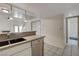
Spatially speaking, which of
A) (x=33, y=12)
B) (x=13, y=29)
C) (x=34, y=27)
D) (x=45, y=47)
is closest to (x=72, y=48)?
(x=45, y=47)

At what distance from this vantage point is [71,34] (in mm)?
2055

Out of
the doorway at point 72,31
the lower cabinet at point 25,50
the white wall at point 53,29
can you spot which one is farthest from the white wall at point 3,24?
the doorway at point 72,31

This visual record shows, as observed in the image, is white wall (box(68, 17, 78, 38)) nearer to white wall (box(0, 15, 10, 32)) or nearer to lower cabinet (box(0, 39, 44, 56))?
lower cabinet (box(0, 39, 44, 56))

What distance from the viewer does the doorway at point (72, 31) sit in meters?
1.98

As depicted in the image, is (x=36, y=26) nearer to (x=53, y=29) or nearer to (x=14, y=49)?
(x=53, y=29)

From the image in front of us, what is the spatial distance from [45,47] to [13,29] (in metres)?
0.75

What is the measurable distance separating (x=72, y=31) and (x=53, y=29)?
0.46 m

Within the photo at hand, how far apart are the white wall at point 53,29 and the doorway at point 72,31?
0.17 meters

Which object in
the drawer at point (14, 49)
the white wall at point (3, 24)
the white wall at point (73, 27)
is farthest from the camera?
the white wall at point (73, 27)

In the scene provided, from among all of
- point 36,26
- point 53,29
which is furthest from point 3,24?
point 53,29

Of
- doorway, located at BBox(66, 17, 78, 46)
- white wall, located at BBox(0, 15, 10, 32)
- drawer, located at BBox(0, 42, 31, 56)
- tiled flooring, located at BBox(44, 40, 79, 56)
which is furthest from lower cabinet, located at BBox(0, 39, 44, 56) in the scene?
doorway, located at BBox(66, 17, 78, 46)

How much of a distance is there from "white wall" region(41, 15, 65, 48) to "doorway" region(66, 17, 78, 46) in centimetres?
17

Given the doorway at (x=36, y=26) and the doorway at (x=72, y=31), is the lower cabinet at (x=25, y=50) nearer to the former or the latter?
the doorway at (x=36, y=26)

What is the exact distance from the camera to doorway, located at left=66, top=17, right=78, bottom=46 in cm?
198
